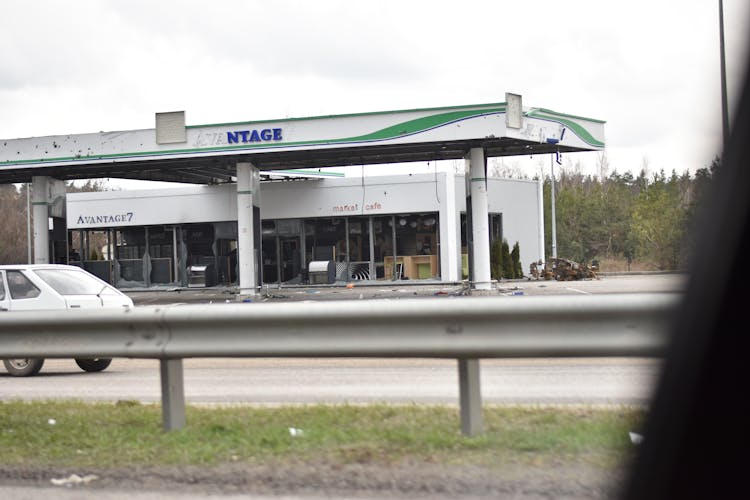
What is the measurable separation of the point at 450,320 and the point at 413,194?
29.8 m

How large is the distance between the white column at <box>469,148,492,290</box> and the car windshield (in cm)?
1628

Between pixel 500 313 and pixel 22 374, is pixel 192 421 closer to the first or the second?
pixel 500 313

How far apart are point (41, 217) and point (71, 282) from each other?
775 inches

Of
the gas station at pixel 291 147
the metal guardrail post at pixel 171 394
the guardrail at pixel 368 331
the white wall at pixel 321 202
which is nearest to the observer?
the guardrail at pixel 368 331

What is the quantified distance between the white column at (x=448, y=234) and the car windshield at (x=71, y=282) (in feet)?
74.9

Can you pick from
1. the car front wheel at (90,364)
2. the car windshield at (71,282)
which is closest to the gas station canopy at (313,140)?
the car windshield at (71,282)

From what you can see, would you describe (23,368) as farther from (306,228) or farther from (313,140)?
Answer: (306,228)

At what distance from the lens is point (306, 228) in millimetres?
37281

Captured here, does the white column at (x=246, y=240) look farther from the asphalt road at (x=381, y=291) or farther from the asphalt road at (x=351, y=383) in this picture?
the asphalt road at (x=351, y=383)

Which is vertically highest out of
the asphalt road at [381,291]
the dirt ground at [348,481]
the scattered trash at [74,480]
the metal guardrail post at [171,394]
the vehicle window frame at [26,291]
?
the vehicle window frame at [26,291]

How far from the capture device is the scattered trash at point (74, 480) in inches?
234

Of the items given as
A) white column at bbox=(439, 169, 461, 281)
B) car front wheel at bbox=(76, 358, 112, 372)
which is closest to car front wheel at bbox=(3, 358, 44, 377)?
car front wheel at bbox=(76, 358, 112, 372)

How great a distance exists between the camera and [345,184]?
119 ft

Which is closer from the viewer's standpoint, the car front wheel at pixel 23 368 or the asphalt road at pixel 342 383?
the asphalt road at pixel 342 383
